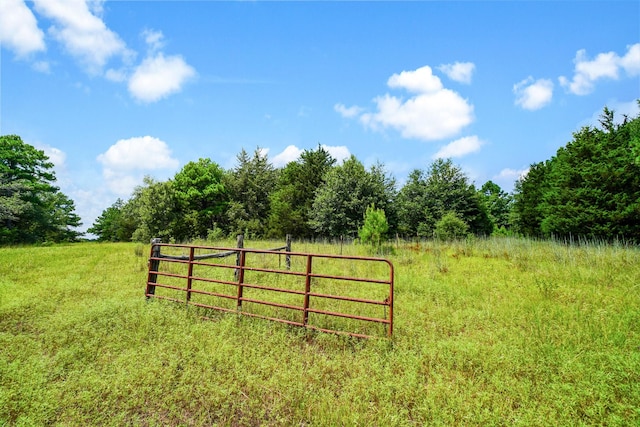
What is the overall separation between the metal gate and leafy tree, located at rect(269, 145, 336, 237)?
16411 mm

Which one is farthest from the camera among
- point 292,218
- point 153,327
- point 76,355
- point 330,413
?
point 292,218

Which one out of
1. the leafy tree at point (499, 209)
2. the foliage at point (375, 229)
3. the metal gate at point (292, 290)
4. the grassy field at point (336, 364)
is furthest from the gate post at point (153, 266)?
the leafy tree at point (499, 209)

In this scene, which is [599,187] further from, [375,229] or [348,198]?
[348,198]

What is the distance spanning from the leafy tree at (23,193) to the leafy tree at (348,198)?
72.6 feet

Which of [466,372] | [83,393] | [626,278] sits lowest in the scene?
[83,393]

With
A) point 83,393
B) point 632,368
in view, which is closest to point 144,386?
point 83,393

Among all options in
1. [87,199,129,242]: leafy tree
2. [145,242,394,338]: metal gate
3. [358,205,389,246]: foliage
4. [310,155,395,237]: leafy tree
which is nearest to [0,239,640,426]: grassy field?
[145,242,394,338]: metal gate

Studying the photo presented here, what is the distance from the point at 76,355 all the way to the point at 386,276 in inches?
293

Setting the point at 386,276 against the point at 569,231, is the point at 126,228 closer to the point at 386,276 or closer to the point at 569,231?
the point at 386,276

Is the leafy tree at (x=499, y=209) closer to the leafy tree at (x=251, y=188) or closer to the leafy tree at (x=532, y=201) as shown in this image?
the leafy tree at (x=532, y=201)

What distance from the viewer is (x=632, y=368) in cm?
372

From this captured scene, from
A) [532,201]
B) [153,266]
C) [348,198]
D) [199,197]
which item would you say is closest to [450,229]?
[348,198]

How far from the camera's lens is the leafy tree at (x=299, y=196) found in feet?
94.7

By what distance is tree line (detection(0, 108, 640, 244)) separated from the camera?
18.5 metres
